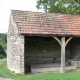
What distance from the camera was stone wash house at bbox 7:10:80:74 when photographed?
16.8 meters

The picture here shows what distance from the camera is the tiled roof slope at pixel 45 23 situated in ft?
55.6

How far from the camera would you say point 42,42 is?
20.5m

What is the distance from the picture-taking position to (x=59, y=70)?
17922 millimetres

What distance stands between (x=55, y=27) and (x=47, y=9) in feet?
47.8

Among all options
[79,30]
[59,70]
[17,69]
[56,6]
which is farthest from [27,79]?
[56,6]

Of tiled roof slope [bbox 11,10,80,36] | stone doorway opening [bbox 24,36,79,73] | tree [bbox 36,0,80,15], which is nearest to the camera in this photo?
tiled roof slope [bbox 11,10,80,36]

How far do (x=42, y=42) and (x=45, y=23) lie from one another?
9.39ft

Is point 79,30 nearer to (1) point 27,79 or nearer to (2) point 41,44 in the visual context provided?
(2) point 41,44

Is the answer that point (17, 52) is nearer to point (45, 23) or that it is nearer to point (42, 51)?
point (45, 23)

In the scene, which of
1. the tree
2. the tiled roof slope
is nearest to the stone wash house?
the tiled roof slope

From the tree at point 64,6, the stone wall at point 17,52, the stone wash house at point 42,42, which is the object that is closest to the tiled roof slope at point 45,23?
the stone wash house at point 42,42

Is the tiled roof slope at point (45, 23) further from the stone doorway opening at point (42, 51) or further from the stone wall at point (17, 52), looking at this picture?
the stone doorway opening at point (42, 51)

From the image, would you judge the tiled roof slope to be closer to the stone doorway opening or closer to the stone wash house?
the stone wash house

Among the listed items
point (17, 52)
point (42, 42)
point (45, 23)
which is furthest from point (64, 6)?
point (17, 52)
